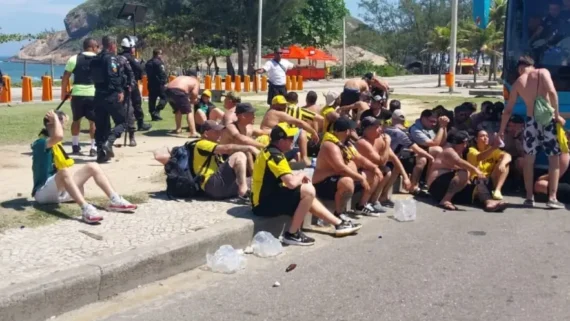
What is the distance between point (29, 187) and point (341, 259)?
385 centimetres

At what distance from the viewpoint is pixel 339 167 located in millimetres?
8180

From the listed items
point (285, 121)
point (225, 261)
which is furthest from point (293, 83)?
point (225, 261)

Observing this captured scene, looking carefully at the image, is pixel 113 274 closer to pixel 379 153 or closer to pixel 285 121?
pixel 379 153

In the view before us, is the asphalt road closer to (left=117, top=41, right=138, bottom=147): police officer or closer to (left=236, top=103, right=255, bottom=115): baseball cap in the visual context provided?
(left=236, top=103, right=255, bottom=115): baseball cap

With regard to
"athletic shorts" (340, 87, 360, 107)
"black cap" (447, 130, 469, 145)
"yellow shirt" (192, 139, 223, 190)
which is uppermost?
"athletic shorts" (340, 87, 360, 107)

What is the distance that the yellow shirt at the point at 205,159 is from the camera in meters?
8.52

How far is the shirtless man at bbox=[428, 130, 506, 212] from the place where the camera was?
9.31m

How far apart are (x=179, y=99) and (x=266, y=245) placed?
7035 mm

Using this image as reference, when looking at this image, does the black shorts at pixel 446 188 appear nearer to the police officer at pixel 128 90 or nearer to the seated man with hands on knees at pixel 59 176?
the seated man with hands on knees at pixel 59 176

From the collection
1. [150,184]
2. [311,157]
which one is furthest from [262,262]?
[311,157]

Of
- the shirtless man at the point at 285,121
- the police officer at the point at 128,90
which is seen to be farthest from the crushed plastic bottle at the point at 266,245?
the police officer at the point at 128,90

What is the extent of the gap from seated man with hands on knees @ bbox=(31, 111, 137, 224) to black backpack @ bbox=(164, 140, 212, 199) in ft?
2.32

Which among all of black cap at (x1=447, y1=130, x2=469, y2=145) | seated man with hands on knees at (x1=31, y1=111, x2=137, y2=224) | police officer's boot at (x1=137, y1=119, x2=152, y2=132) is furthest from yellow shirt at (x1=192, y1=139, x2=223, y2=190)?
police officer's boot at (x1=137, y1=119, x2=152, y2=132)

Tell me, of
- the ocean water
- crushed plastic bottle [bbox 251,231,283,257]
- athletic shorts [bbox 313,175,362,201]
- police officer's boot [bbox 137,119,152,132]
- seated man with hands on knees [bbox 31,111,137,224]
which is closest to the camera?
crushed plastic bottle [bbox 251,231,283,257]
